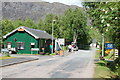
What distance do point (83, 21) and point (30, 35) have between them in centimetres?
3274

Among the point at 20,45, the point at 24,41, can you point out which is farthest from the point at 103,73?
the point at 20,45

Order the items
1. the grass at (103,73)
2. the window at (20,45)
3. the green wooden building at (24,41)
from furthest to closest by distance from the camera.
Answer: the window at (20,45) < the green wooden building at (24,41) < the grass at (103,73)

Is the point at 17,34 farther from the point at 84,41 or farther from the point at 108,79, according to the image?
the point at 84,41

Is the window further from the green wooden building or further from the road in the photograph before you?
the road

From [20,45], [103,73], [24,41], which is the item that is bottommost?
[103,73]

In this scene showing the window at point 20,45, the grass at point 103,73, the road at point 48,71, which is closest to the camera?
the road at point 48,71

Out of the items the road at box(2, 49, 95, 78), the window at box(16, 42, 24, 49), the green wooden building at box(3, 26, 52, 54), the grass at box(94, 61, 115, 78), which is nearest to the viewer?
the road at box(2, 49, 95, 78)

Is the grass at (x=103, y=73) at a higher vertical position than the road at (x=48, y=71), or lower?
lower

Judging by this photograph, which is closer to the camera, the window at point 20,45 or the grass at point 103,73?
the grass at point 103,73

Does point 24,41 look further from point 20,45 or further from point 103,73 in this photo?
point 103,73

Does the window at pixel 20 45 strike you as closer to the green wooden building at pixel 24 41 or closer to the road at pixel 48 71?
the green wooden building at pixel 24 41

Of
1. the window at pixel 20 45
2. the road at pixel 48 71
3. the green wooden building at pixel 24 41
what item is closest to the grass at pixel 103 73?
the road at pixel 48 71

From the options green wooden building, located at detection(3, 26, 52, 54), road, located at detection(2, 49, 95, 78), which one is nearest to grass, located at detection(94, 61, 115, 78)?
road, located at detection(2, 49, 95, 78)

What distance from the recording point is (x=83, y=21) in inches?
2699
